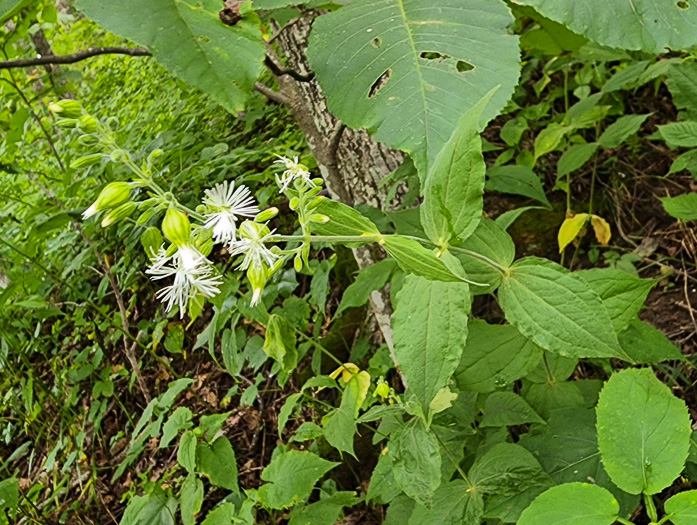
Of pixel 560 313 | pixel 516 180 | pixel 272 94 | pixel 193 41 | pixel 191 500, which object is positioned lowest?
pixel 191 500

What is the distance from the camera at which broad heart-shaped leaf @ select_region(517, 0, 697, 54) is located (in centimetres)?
75

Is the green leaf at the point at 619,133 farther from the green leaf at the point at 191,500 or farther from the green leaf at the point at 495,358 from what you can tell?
the green leaf at the point at 191,500

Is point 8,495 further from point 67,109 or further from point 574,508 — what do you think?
point 574,508

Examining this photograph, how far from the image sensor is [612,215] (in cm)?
251

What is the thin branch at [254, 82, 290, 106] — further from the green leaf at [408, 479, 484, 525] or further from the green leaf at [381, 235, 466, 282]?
the green leaf at [408, 479, 484, 525]

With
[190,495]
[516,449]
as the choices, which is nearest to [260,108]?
[190,495]

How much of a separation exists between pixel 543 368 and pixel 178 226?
43.5 inches

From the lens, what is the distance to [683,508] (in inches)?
40.6

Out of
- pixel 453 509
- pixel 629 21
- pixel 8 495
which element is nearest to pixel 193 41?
pixel 629 21

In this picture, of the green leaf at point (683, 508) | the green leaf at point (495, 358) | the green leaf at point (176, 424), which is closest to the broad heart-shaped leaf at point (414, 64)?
the green leaf at point (495, 358)

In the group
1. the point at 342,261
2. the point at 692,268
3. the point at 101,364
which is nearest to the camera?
the point at 692,268

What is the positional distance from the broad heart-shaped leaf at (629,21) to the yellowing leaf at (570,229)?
1547mm

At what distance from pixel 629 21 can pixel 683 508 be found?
0.83 meters

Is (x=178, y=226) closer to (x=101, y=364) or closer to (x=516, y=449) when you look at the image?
(x=516, y=449)
